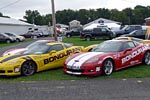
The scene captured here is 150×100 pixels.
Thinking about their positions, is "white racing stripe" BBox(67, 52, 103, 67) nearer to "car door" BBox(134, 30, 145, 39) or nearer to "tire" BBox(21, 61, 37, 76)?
"tire" BBox(21, 61, 37, 76)

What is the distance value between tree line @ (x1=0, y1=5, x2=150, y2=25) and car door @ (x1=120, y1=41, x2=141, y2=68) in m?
97.2

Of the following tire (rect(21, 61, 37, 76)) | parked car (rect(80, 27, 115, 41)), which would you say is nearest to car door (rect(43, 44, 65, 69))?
tire (rect(21, 61, 37, 76))

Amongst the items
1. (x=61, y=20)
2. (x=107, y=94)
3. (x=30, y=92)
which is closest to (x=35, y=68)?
(x=30, y=92)

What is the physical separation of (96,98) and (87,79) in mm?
2808

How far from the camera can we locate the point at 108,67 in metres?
10.7

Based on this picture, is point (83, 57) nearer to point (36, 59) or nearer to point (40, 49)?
point (36, 59)

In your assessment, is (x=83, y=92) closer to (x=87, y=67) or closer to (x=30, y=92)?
(x=30, y=92)

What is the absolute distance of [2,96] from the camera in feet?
25.3

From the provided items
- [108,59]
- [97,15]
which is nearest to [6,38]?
[108,59]

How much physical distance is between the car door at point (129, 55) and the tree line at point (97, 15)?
97.2 m

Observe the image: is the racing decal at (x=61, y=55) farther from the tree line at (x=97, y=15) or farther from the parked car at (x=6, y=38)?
the tree line at (x=97, y=15)

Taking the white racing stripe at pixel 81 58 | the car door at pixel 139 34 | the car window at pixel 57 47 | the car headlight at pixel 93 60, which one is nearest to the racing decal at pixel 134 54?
the white racing stripe at pixel 81 58

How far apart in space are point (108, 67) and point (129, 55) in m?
1.37

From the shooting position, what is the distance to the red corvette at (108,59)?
10375 millimetres
